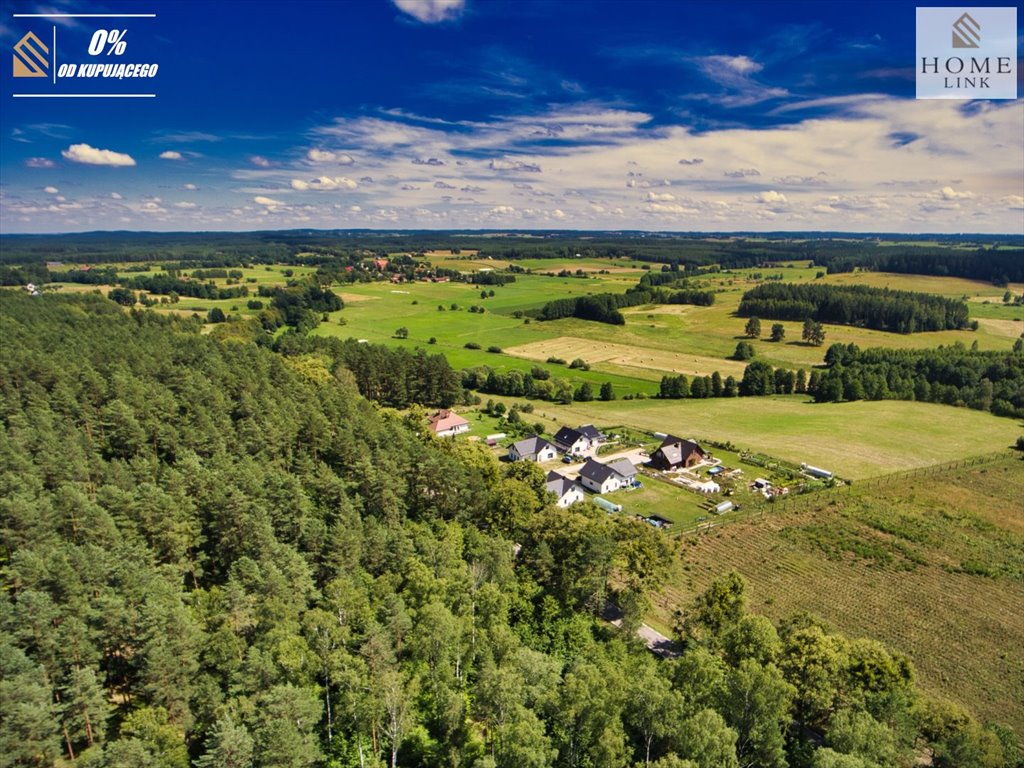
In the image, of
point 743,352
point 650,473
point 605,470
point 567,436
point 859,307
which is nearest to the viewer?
point 605,470

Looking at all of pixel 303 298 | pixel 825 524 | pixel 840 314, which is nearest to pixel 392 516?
pixel 825 524

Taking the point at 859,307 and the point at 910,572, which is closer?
the point at 910,572

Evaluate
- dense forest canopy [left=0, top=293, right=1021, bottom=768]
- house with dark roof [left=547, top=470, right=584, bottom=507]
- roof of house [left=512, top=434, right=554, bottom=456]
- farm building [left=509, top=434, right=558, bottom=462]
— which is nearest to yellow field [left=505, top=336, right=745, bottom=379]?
farm building [left=509, top=434, right=558, bottom=462]

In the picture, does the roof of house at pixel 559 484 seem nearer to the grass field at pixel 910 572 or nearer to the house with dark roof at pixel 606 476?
the house with dark roof at pixel 606 476

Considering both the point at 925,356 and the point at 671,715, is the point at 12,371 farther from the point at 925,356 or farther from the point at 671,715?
the point at 925,356

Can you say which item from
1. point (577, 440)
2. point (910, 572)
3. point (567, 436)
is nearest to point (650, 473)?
point (577, 440)

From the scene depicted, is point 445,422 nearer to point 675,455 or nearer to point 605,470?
point 605,470

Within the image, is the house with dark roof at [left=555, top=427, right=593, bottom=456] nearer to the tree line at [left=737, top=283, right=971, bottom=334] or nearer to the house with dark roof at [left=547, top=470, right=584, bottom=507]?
the house with dark roof at [left=547, top=470, right=584, bottom=507]
